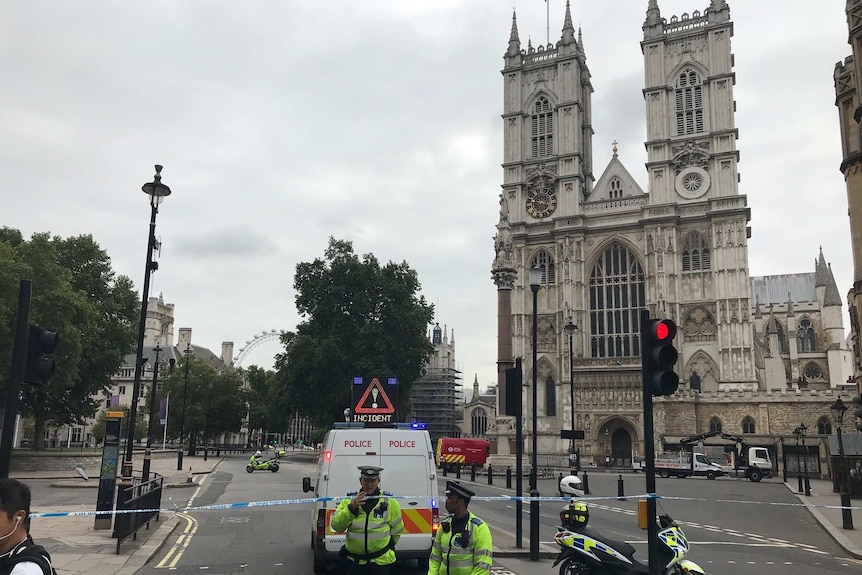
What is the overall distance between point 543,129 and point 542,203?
7821 millimetres

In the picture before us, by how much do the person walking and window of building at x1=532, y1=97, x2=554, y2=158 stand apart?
64988mm

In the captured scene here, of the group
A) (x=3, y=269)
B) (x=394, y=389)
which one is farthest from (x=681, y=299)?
(x=3, y=269)

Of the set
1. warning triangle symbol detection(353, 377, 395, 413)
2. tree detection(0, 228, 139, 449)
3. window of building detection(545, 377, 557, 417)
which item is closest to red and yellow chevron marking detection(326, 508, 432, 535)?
warning triangle symbol detection(353, 377, 395, 413)

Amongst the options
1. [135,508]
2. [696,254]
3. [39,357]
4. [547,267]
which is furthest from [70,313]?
[696,254]

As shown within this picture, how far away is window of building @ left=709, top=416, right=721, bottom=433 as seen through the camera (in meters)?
51.1

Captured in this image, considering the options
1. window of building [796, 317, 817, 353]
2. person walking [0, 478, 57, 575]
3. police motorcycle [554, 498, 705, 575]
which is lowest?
police motorcycle [554, 498, 705, 575]

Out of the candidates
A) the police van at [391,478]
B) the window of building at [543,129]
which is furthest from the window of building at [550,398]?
the police van at [391,478]

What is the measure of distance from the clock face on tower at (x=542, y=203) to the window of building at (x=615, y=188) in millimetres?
5287

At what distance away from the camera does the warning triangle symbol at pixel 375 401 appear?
26406 millimetres

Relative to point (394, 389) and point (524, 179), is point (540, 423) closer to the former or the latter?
point (524, 179)

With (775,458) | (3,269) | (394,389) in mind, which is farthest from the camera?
(775,458)

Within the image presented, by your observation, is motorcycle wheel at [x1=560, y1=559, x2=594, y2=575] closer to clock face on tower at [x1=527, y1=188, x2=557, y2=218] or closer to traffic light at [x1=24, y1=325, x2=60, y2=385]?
traffic light at [x1=24, y1=325, x2=60, y2=385]

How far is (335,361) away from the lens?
47062 mm

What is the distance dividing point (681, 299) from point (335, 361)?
97.1ft
